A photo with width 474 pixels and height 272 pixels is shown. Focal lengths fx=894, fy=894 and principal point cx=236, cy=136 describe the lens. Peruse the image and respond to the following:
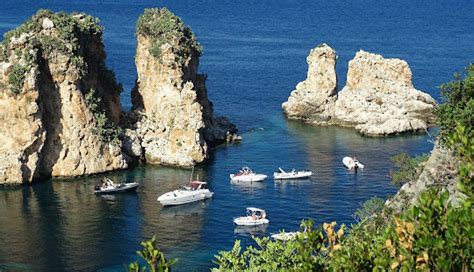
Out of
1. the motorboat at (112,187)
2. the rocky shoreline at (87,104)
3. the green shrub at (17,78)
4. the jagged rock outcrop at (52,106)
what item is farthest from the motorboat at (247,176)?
the green shrub at (17,78)

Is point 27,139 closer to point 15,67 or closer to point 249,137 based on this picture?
point 15,67

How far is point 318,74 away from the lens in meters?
111

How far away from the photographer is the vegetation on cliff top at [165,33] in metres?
92.9

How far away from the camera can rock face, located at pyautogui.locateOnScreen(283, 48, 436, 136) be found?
4136 inches

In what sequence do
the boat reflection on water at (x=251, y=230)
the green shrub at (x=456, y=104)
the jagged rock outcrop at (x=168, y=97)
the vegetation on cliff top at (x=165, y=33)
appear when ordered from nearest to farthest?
the green shrub at (x=456, y=104) < the boat reflection on water at (x=251, y=230) < the jagged rock outcrop at (x=168, y=97) < the vegetation on cliff top at (x=165, y=33)

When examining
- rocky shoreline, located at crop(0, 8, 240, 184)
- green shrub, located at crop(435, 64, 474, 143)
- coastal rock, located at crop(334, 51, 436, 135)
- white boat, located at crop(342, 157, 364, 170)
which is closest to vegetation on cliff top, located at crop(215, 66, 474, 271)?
green shrub, located at crop(435, 64, 474, 143)

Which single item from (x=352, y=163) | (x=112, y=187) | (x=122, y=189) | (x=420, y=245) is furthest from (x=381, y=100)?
(x=420, y=245)

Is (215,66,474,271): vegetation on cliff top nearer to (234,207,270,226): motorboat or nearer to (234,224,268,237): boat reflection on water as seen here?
(234,224,268,237): boat reflection on water

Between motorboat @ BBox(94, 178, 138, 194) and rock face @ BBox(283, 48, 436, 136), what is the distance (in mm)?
32536

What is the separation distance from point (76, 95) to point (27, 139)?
22.6 feet

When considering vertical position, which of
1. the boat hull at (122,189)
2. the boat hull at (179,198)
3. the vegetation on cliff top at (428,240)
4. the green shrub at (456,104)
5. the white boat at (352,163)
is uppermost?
the green shrub at (456,104)

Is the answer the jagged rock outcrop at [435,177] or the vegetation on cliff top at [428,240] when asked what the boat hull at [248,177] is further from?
the vegetation on cliff top at [428,240]

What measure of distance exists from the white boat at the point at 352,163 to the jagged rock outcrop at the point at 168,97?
14.0 m

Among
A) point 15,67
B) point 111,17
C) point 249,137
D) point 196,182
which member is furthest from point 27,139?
point 111,17
